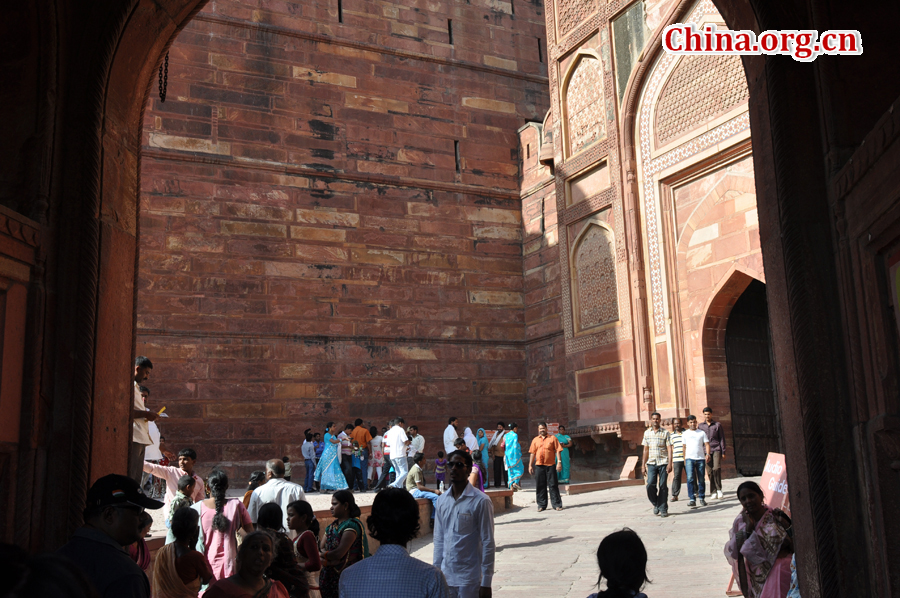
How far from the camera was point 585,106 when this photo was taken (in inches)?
565

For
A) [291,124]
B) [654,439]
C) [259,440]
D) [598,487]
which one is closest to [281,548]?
[654,439]

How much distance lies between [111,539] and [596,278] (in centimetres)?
1203

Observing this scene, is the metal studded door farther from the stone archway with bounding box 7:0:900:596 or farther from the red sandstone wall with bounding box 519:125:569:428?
the stone archway with bounding box 7:0:900:596

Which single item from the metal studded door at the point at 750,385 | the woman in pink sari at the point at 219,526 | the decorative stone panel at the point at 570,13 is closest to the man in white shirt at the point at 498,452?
the metal studded door at the point at 750,385

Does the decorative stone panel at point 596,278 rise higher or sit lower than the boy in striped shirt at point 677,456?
higher

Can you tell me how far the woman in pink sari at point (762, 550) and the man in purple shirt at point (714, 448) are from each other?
5.81m

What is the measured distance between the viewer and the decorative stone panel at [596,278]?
1348 centimetres

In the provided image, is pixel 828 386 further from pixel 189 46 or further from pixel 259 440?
pixel 189 46

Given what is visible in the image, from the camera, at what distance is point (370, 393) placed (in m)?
15.6

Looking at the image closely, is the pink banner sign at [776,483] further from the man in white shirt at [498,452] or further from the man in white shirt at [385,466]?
the man in white shirt at [498,452]

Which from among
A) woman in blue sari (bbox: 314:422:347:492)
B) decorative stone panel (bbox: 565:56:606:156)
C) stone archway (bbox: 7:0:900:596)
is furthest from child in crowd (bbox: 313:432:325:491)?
stone archway (bbox: 7:0:900:596)

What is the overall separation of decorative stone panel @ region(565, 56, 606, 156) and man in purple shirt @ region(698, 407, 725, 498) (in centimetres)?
552

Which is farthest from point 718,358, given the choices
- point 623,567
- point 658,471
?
point 623,567

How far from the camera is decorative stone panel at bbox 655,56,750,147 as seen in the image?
11.5 meters
